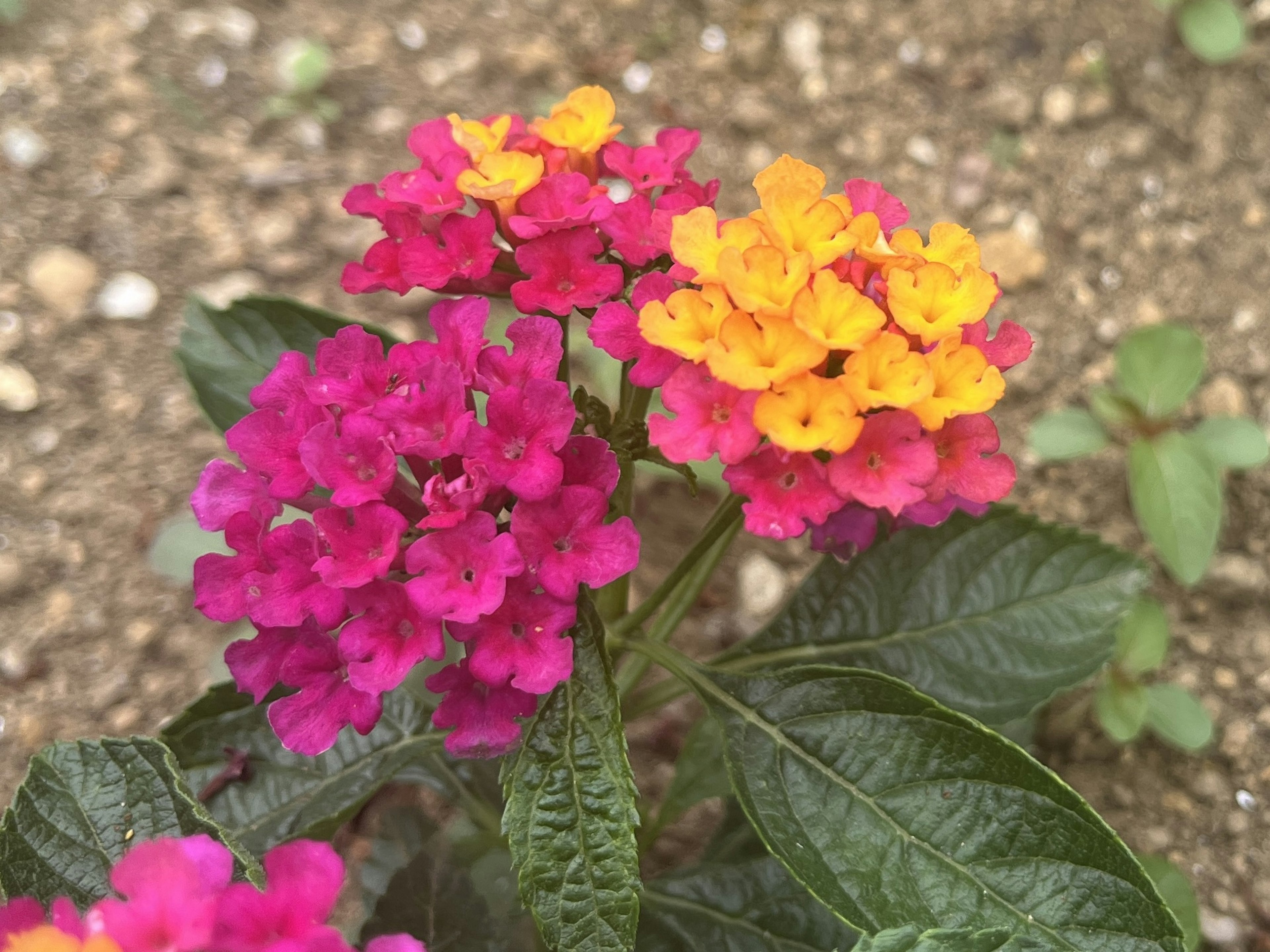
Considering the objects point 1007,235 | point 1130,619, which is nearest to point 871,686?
point 1130,619

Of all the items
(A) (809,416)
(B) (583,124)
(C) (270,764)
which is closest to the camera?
(A) (809,416)

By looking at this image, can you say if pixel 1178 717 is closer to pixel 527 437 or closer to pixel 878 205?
pixel 878 205

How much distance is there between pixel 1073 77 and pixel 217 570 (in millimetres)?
1974

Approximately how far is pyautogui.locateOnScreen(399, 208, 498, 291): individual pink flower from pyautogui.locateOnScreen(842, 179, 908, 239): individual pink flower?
1.18 ft

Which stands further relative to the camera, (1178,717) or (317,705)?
(1178,717)

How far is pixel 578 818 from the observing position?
0.95 m

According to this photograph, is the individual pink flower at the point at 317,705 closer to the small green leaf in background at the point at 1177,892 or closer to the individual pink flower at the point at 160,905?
the individual pink flower at the point at 160,905

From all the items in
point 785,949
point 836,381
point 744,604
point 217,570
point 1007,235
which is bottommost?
point 744,604

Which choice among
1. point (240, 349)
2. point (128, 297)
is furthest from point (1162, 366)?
point (128, 297)

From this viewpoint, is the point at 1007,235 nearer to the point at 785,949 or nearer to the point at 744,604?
the point at 744,604

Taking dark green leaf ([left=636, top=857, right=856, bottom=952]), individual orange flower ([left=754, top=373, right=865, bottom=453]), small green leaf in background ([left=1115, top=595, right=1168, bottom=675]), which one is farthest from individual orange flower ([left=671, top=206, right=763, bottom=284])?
small green leaf in background ([left=1115, top=595, right=1168, bottom=675])

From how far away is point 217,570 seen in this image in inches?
37.9

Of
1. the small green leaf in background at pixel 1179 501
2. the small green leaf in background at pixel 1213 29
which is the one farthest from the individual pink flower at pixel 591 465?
the small green leaf in background at pixel 1213 29

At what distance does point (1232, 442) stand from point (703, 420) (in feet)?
3.82
